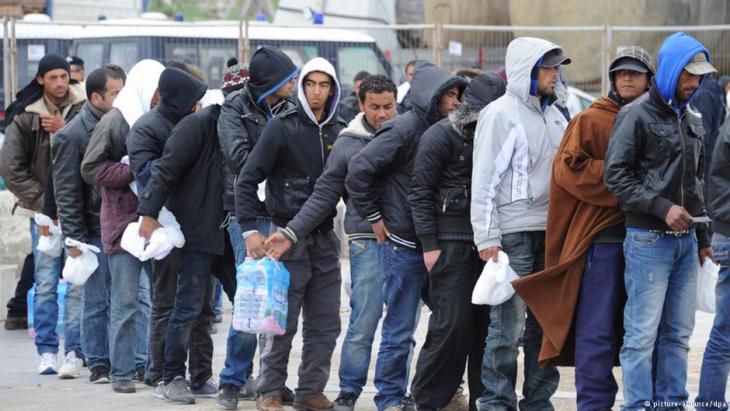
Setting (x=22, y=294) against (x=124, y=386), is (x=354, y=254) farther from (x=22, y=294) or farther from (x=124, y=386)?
(x=22, y=294)

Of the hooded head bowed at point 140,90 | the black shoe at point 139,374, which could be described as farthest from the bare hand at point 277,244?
the black shoe at point 139,374

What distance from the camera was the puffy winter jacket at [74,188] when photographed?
9086 millimetres

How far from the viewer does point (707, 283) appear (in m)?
7.31

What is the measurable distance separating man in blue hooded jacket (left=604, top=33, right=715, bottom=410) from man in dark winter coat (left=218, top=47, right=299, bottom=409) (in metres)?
2.11

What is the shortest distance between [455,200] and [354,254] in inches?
33.7

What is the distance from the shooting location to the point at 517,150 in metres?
7.18

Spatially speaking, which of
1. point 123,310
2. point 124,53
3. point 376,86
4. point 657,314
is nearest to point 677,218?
point 657,314

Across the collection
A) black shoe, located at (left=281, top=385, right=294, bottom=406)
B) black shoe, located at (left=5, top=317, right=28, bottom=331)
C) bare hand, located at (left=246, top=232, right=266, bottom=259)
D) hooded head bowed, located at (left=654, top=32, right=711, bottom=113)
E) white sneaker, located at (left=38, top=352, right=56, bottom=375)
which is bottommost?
black shoe, located at (left=5, top=317, right=28, bottom=331)

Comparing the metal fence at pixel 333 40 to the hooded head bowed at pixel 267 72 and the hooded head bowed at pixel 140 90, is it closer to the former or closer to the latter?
the hooded head bowed at pixel 140 90

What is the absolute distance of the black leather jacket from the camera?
685cm

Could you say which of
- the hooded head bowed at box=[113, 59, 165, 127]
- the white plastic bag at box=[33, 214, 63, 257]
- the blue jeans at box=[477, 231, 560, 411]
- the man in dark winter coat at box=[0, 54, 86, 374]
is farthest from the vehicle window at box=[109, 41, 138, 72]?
the blue jeans at box=[477, 231, 560, 411]

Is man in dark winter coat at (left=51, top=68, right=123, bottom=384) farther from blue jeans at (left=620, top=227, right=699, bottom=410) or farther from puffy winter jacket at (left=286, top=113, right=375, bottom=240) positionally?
blue jeans at (left=620, top=227, right=699, bottom=410)

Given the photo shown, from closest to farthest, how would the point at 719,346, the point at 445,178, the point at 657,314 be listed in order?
the point at 657,314 → the point at 719,346 → the point at 445,178

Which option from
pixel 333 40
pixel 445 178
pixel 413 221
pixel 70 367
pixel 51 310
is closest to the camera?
pixel 445 178
